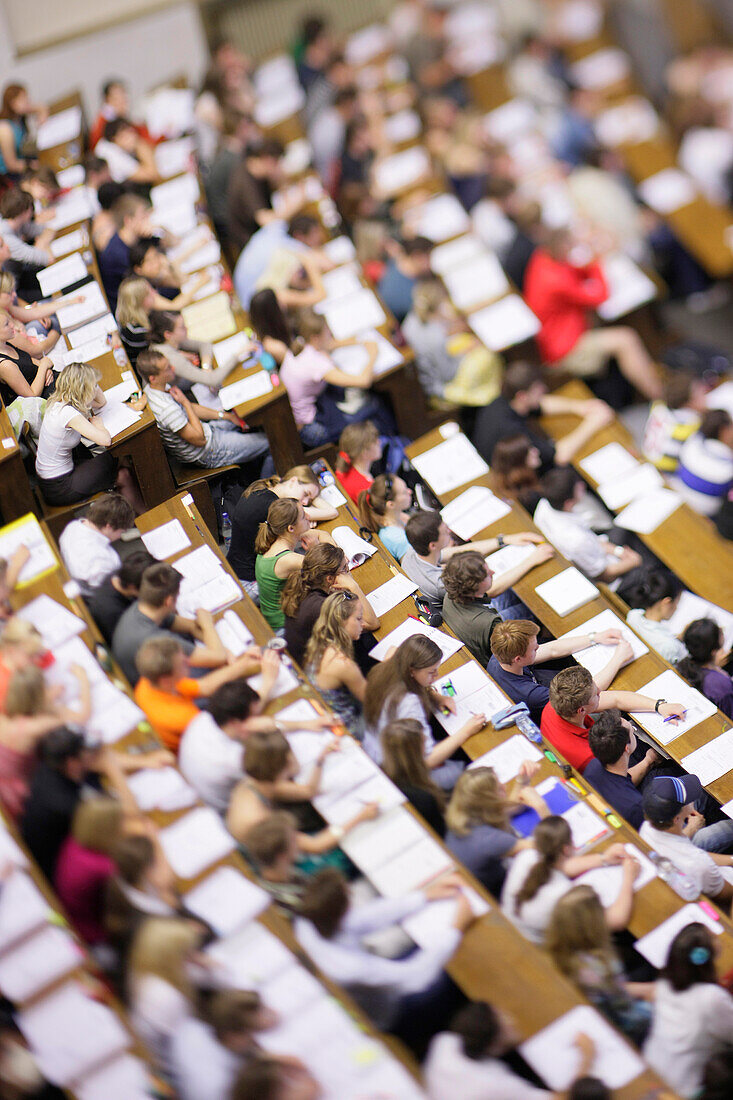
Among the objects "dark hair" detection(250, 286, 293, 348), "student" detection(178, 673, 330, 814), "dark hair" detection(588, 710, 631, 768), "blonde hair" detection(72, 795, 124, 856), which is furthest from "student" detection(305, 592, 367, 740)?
"dark hair" detection(250, 286, 293, 348)

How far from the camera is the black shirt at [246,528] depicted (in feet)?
16.6

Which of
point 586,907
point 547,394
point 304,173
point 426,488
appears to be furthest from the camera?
point 304,173

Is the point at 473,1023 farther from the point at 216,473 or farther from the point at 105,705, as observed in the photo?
the point at 216,473

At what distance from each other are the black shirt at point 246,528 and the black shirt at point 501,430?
1459mm

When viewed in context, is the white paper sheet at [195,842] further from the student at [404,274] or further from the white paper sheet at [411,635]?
the student at [404,274]

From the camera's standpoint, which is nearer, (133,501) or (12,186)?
(133,501)

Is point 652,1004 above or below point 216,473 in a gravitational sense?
below

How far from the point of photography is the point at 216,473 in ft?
17.8

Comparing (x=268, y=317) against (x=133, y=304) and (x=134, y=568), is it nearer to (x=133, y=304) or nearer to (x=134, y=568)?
(x=133, y=304)

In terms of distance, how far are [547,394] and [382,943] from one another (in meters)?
3.96

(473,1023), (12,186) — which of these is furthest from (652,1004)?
(12,186)

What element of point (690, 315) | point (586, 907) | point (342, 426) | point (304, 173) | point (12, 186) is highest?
point (12, 186)

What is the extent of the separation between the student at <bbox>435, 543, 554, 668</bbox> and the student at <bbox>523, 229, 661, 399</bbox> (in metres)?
2.58

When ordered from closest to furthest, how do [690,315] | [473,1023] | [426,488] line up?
[473,1023] < [426,488] < [690,315]
